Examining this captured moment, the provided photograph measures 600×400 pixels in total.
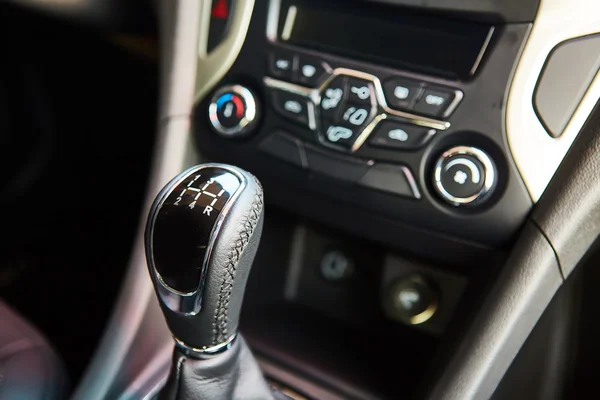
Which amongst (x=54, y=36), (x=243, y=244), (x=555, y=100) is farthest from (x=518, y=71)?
(x=54, y=36)

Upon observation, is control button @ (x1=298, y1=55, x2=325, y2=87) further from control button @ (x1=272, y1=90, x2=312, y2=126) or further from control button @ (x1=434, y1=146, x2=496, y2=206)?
control button @ (x1=434, y1=146, x2=496, y2=206)

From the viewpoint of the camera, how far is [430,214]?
544 millimetres

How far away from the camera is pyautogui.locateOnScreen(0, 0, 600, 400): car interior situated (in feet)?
1.55

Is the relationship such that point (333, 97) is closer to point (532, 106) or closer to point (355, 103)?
point (355, 103)

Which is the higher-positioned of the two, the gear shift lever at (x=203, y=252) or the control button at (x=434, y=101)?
the control button at (x=434, y=101)

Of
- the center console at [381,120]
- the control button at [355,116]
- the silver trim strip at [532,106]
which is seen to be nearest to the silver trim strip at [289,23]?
the center console at [381,120]

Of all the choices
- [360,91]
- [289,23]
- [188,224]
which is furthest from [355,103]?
[188,224]

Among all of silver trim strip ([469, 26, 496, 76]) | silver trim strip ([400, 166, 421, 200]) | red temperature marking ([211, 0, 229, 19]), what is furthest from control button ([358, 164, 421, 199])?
red temperature marking ([211, 0, 229, 19])

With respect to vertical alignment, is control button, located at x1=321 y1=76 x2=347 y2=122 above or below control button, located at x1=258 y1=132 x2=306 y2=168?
above

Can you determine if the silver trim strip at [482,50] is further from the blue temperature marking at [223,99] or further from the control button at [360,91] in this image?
the blue temperature marking at [223,99]

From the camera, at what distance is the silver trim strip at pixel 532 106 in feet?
1.57

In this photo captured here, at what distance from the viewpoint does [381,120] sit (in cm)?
55

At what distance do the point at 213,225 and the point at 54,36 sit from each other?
3.30 feet

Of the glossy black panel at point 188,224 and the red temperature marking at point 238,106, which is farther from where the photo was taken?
the red temperature marking at point 238,106
